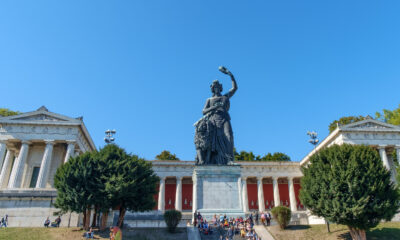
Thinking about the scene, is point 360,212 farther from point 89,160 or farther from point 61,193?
point 61,193

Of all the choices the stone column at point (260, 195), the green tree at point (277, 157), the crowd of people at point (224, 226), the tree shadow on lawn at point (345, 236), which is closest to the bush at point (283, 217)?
the tree shadow on lawn at point (345, 236)

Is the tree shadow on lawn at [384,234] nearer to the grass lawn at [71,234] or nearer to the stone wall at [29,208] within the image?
the grass lawn at [71,234]

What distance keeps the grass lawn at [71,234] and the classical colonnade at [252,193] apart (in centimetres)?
2847

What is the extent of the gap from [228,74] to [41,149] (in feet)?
118

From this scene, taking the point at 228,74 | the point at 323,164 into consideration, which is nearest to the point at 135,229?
the point at 228,74

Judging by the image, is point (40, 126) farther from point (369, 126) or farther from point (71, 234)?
point (369, 126)

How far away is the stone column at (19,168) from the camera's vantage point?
1495 inches

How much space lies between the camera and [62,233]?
2091 centimetres

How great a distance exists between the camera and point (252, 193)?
55000 mm

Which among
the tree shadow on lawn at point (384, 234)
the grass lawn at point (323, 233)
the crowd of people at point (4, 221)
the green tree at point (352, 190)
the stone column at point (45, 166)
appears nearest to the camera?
the green tree at point (352, 190)

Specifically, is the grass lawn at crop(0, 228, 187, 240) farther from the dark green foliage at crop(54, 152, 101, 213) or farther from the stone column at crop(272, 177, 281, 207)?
the stone column at crop(272, 177, 281, 207)

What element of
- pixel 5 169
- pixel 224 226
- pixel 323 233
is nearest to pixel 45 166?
pixel 5 169

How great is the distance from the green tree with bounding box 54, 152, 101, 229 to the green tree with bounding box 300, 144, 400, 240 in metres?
15.8

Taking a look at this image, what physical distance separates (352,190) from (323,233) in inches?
180
